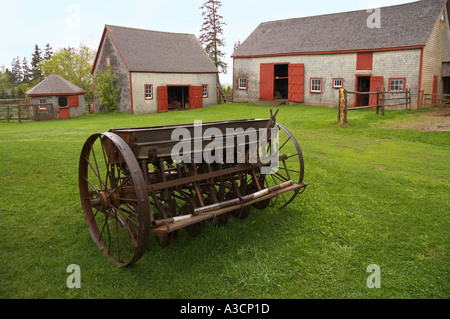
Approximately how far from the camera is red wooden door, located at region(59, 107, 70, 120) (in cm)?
2816

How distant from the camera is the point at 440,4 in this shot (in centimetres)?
2403

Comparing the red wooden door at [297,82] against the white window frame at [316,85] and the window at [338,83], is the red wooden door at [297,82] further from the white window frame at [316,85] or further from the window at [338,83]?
the window at [338,83]

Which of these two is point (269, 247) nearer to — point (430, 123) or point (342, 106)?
point (342, 106)

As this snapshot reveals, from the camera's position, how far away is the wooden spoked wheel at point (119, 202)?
13.3 ft

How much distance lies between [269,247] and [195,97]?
27.9m

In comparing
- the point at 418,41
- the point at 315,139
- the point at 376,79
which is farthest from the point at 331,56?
the point at 315,139

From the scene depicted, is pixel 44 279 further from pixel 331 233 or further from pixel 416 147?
pixel 416 147

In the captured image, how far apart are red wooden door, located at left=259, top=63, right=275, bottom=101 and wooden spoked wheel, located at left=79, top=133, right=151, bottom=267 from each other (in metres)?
25.9

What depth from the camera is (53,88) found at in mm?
Answer: 27984

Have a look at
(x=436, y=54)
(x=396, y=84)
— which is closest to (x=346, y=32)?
(x=396, y=84)

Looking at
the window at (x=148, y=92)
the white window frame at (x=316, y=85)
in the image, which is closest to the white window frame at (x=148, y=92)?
the window at (x=148, y=92)

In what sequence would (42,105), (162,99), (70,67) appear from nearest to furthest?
(42,105) → (162,99) → (70,67)

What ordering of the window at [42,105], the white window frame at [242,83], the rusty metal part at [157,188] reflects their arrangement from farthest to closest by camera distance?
the white window frame at [242,83] < the window at [42,105] < the rusty metal part at [157,188]

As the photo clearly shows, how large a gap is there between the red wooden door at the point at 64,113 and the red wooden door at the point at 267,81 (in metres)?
15.8
